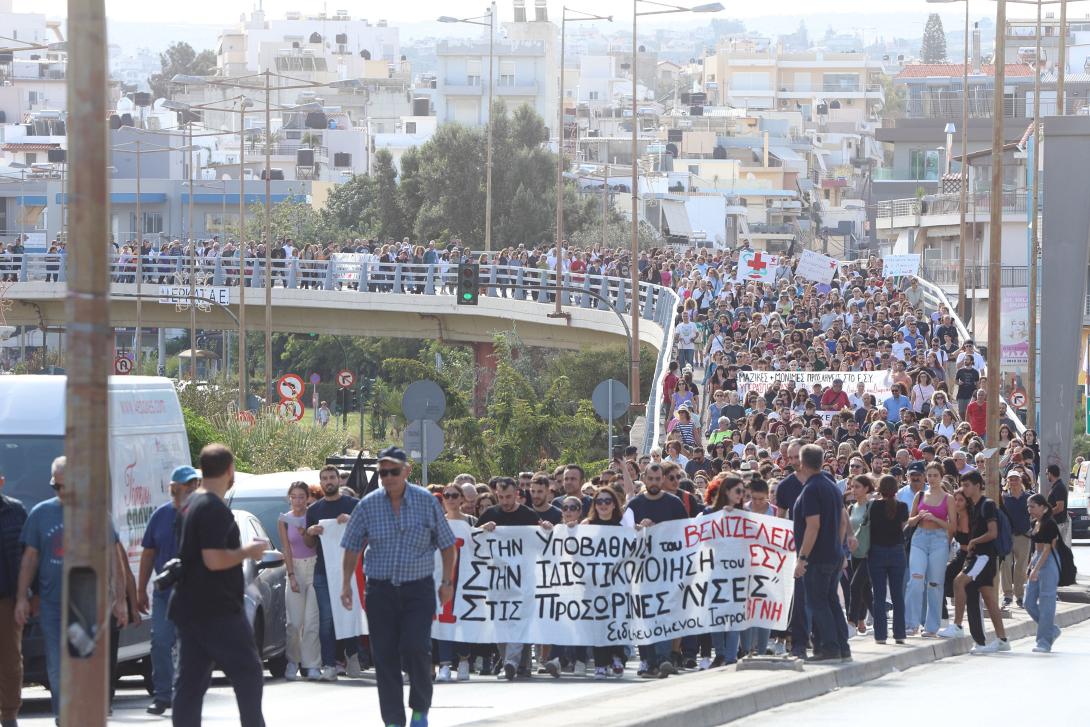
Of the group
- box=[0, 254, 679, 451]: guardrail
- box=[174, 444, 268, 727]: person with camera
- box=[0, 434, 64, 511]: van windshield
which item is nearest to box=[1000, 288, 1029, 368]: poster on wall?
box=[0, 254, 679, 451]: guardrail

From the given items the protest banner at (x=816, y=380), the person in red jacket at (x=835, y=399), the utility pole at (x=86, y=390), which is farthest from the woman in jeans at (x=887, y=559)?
the protest banner at (x=816, y=380)

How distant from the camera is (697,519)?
48.5ft

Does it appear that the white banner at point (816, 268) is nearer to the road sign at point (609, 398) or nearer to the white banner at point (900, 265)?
the white banner at point (900, 265)

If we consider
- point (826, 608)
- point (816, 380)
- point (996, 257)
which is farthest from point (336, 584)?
point (816, 380)

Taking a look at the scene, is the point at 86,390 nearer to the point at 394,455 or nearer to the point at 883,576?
the point at 394,455

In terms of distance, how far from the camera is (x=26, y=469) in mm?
13016

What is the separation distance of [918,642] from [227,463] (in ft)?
28.4

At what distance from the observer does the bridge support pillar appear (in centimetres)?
5631

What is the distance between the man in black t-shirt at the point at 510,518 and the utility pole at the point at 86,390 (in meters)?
7.13

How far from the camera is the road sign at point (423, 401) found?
22027 mm

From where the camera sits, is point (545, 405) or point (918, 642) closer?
point (918, 642)

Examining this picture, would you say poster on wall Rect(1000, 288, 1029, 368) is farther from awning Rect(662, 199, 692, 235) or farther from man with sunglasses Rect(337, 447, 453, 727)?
awning Rect(662, 199, 692, 235)

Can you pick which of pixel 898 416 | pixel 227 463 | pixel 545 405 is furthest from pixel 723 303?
pixel 227 463

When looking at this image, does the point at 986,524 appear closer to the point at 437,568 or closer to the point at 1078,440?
the point at 437,568
